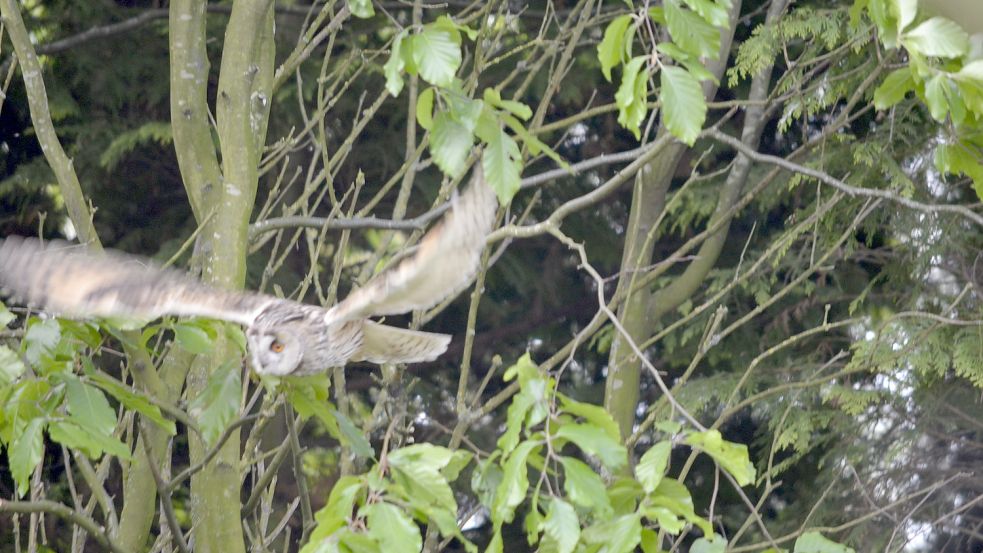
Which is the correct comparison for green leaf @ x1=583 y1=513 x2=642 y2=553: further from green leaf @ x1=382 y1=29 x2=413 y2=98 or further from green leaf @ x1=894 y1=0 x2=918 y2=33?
green leaf @ x1=894 y1=0 x2=918 y2=33

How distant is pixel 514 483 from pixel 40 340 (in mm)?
1036

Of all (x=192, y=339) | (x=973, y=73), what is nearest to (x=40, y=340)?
(x=192, y=339)

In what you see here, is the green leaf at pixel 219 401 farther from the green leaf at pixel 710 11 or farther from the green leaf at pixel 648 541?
the green leaf at pixel 710 11

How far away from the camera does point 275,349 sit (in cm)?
315

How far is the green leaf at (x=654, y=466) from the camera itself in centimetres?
214

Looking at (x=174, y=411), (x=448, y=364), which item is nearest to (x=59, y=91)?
(x=448, y=364)

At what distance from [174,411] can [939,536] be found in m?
3.54

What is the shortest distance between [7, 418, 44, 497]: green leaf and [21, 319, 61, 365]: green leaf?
144 millimetres

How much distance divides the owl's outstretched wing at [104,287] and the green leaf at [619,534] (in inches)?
51.4

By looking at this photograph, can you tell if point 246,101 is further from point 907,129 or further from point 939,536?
point 939,536

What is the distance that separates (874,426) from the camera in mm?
4797

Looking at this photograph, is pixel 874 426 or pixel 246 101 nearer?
pixel 246 101

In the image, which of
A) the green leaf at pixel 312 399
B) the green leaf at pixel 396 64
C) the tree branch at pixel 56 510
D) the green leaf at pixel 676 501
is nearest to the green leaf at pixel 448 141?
the green leaf at pixel 396 64

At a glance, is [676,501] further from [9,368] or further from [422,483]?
[9,368]
